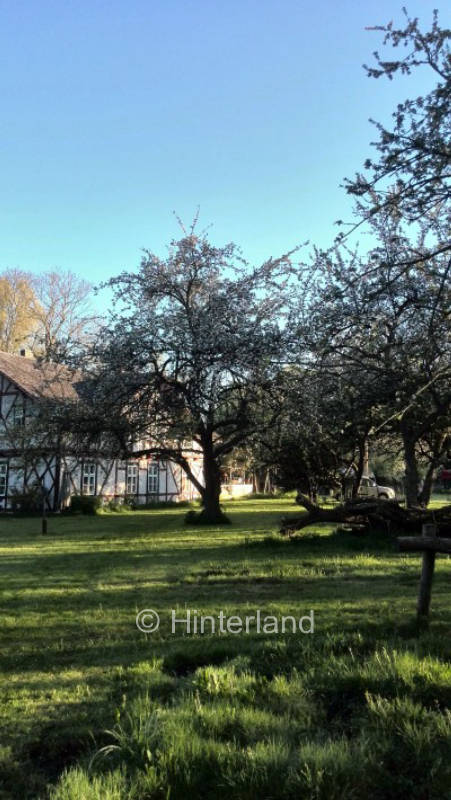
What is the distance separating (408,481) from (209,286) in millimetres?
9045

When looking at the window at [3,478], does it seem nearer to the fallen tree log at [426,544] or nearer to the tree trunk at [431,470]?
the tree trunk at [431,470]

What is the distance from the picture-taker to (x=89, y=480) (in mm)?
32031

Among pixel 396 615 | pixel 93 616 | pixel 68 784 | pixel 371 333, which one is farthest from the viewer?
pixel 371 333

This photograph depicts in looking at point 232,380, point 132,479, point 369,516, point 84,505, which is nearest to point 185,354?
point 232,380

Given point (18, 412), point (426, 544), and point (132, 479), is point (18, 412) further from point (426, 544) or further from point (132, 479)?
point (426, 544)

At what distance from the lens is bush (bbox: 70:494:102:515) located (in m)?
28.4

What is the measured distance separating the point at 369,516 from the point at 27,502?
19741 millimetres

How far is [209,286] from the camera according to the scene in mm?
19969

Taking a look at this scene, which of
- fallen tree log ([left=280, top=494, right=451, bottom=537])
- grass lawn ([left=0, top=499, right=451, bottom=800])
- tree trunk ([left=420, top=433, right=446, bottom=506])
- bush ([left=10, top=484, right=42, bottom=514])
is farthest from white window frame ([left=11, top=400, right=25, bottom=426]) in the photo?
grass lawn ([left=0, top=499, right=451, bottom=800])

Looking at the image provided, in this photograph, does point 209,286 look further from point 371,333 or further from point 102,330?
point 371,333

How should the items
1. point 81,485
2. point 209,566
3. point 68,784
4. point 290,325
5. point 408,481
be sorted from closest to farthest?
point 68,784, point 209,566, point 408,481, point 290,325, point 81,485

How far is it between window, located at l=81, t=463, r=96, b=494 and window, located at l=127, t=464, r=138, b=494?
10.6ft

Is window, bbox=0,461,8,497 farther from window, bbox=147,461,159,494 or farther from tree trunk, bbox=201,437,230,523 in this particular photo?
tree trunk, bbox=201,437,230,523

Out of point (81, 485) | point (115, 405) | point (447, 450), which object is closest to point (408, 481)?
point (447, 450)
